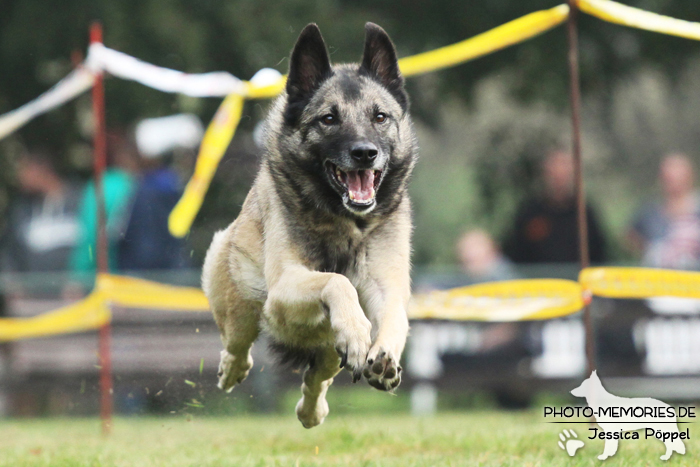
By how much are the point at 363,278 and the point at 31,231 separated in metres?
6.25

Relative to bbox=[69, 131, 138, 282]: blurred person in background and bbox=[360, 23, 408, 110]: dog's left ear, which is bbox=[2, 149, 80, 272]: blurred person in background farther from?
bbox=[360, 23, 408, 110]: dog's left ear

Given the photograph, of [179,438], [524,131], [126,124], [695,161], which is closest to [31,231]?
[126,124]

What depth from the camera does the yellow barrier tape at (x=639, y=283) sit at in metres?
5.71

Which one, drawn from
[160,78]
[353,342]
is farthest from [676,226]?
[353,342]

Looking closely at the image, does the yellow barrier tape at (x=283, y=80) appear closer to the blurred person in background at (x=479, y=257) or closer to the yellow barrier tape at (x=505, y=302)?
the yellow barrier tape at (x=505, y=302)

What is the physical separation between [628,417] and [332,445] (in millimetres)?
1647

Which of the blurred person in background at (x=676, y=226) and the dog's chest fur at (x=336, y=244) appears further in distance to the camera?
the blurred person in background at (x=676, y=226)

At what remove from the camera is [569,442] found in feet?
15.5

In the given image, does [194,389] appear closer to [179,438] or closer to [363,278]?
[179,438]

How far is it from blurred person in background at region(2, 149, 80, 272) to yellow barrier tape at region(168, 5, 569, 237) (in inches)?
118

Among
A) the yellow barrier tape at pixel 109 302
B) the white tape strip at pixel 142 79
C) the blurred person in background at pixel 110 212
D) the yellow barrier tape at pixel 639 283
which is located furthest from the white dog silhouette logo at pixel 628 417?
the blurred person in background at pixel 110 212

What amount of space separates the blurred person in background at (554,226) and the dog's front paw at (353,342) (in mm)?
5495

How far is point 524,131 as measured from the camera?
12297 millimetres

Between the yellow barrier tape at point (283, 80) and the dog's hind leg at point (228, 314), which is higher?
the yellow barrier tape at point (283, 80)
